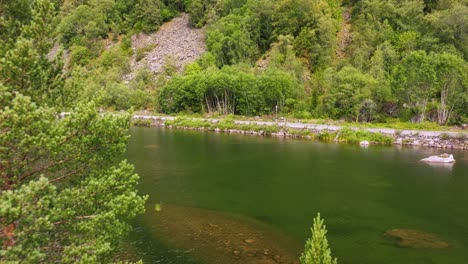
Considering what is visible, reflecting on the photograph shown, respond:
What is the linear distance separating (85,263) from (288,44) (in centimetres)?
9058

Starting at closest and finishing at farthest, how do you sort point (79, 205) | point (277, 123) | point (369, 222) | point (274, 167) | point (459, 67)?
point (79, 205) < point (369, 222) < point (274, 167) < point (459, 67) < point (277, 123)

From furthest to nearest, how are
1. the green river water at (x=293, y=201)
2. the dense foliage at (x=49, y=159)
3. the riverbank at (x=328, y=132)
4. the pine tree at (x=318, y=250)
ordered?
the riverbank at (x=328, y=132), the green river water at (x=293, y=201), the pine tree at (x=318, y=250), the dense foliage at (x=49, y=159)

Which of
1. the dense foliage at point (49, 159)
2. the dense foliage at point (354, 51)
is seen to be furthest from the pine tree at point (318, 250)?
the dense foliage at point (354, 51)

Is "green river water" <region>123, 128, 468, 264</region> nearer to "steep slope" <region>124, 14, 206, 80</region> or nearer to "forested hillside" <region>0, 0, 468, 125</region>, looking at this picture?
"forested hillside" <region>0, 0, 468, 125</region>

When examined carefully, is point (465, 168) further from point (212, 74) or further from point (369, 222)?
point (212, 74)

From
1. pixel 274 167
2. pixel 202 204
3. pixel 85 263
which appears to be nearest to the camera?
pixel 85 263

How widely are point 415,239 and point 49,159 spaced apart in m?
21.4

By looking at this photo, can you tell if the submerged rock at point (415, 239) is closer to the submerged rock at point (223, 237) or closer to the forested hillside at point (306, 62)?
the submerged rock at point (223, 237)

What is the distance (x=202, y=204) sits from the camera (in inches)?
1235

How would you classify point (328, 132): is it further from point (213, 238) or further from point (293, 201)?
point (213, 238)

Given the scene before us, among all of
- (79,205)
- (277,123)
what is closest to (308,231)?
(79,205)

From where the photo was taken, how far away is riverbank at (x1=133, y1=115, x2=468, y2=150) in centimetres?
5903

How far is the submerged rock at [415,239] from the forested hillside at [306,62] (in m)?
46.7

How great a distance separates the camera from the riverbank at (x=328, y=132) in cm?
5903
